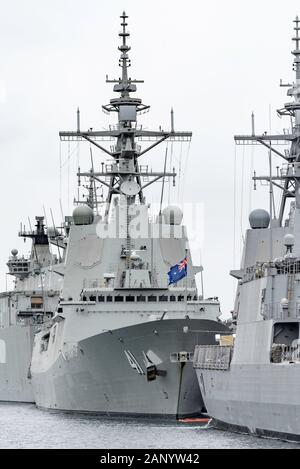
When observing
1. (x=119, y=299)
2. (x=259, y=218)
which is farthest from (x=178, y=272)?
(x=259, y=218)

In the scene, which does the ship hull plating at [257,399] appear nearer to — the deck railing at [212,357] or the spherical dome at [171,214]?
the deck railing at [212,357]

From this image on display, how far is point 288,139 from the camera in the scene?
70250 mm

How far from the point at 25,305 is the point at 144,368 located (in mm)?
25502

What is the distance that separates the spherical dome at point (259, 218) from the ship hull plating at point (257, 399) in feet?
45.8

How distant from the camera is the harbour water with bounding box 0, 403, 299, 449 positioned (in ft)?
161

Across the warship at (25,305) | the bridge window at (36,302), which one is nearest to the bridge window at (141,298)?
the warship at (25,305)

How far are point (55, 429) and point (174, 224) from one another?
44.7 feet

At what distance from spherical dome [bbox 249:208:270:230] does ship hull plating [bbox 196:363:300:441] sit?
14.0m

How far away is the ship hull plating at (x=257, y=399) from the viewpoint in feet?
151

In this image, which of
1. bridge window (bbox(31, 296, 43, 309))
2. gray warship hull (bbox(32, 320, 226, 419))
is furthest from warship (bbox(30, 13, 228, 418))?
bridge window (bbox(31, 296, 43, 309))

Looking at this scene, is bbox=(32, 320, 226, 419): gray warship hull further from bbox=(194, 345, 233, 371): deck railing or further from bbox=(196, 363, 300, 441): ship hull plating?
bbox=(196, 363, 300, 441): ship hull plating
